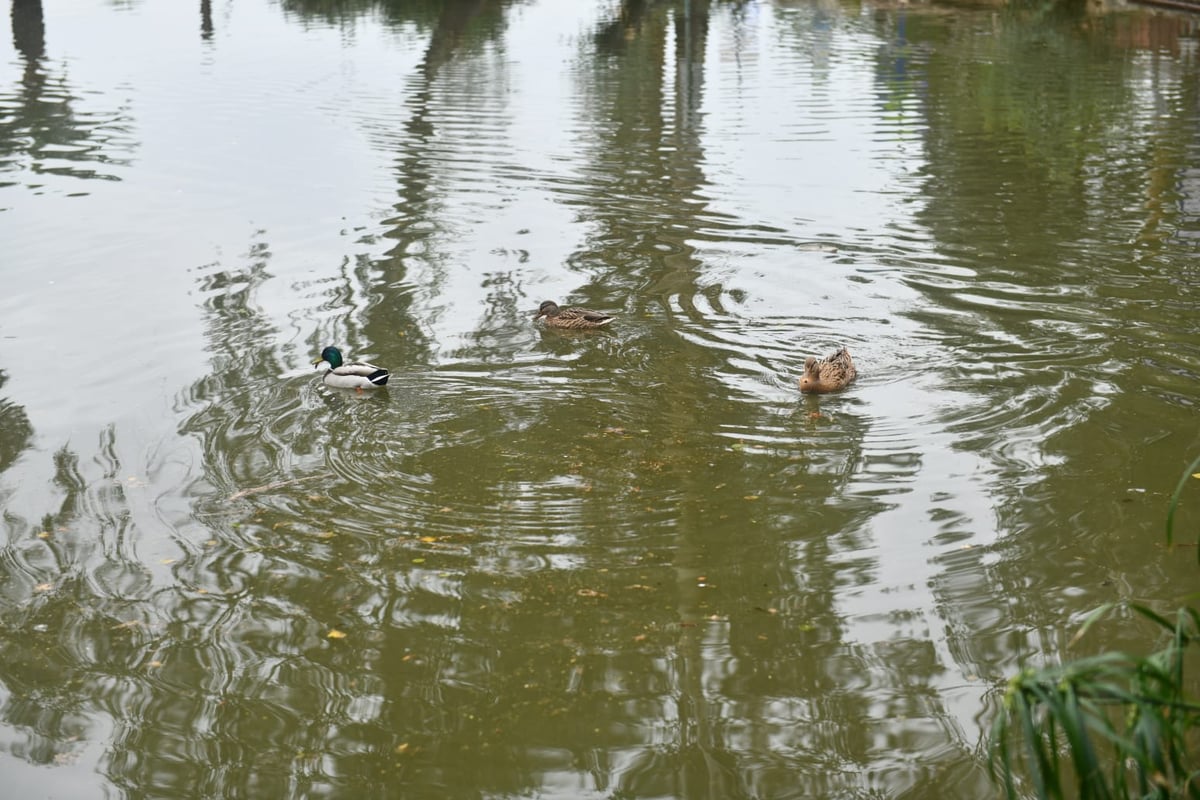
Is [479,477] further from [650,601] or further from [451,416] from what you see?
[650,601]

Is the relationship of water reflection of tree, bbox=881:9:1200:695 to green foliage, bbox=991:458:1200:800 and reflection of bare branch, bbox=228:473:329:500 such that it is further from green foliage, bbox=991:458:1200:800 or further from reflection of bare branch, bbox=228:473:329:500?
reflection of bare branch, bbox=228:473:329:500

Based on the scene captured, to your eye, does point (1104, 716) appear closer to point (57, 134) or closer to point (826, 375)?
point (826, 375)

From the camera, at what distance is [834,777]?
5.36 m

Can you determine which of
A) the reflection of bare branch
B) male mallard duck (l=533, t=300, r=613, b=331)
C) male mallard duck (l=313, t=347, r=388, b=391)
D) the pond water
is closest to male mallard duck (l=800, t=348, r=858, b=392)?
the pond water

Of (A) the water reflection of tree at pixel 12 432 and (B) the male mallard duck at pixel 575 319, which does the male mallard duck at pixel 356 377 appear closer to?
(B) the male mallard duck at pixel 575 319

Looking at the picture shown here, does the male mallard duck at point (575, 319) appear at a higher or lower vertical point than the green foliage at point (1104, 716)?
lower

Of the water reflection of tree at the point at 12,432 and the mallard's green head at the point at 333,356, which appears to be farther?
the mallard's green head at the point at 333,356

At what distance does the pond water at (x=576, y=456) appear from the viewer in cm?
574

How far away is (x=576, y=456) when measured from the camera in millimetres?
8328

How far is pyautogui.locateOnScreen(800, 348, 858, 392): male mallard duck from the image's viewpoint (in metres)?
9.08

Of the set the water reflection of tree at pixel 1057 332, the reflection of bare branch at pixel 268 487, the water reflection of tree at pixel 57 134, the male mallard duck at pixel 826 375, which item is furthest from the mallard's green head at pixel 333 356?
the water reflection of tree at pixel 57 134

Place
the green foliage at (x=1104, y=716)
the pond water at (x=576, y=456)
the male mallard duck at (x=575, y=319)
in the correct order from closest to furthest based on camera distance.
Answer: the green foliage at (x=1104, y=716), the pond water at (x=576, y=456), the male mallard duck at (x=575, y=319)

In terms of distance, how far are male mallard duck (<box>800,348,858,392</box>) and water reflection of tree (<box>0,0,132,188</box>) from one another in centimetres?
1099

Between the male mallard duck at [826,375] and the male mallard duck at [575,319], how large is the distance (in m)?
1.95
